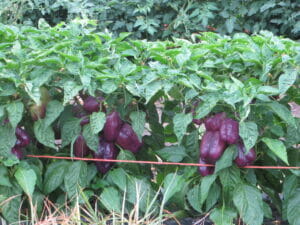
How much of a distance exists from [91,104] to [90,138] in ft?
0.48

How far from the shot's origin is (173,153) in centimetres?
247

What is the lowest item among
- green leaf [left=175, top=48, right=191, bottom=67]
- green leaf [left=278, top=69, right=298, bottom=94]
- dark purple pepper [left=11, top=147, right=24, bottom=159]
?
dark purple pepper [left=11, top=147, right=24, bottom=159]

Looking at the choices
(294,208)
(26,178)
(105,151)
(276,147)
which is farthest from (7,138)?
(294,208)

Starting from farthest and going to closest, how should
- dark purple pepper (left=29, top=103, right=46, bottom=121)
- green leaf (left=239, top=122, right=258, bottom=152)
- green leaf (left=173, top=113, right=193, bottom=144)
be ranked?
dark purple pepper (left=29, top=103, right=46, bottom=121) < green leaf (left=173, top=113, right=193, bottom=144) < green leaf (left=239, top=122, right=258, bottom=152)

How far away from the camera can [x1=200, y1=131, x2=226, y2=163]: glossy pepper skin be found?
228cm

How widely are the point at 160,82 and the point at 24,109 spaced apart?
0.62m

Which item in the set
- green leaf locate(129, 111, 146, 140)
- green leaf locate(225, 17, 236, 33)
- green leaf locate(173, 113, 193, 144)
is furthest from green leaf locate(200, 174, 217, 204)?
green leaf locate(225, 17, 236, 33)

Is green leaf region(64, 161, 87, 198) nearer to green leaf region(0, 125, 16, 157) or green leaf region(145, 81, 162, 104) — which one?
green leaf region(0, 125, 16, 157)

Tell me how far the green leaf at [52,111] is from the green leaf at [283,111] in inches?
34.3

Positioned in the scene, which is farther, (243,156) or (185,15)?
(185,15)

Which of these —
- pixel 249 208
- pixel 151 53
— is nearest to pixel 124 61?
pixel 151 53

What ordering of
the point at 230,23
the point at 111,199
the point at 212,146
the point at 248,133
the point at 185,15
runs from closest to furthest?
1. the point at 248,133
2. the point at 212,146
3. the point at 111,199
4. the point at 230,23
5. the point at 185,15

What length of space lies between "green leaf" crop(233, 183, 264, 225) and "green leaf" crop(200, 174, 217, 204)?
109mm

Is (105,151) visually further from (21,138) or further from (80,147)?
(21,138)
